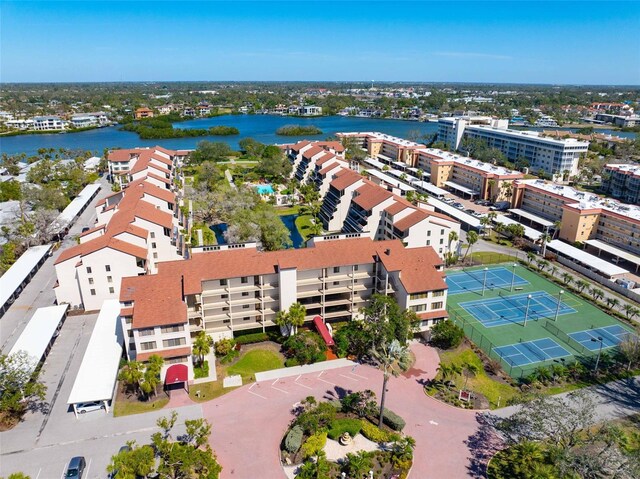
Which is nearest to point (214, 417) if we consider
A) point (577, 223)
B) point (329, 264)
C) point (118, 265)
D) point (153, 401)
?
point (153, 401)

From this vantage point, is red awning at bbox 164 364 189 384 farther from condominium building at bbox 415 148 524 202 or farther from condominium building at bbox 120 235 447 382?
condominium building at bbox 415 148 524 202

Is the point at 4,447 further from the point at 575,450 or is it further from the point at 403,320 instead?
the point at 575,450

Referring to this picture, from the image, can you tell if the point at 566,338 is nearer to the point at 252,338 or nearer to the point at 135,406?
the point at 252,338

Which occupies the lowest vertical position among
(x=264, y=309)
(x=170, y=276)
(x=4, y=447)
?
(x=4, y=447)

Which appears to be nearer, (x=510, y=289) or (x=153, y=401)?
(x=153, y=401)

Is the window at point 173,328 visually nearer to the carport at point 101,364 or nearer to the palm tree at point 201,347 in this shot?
the palm tree at point 201,347

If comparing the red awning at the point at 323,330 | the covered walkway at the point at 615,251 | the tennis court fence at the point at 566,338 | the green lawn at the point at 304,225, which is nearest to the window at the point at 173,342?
the red awning at the point at 323,330
